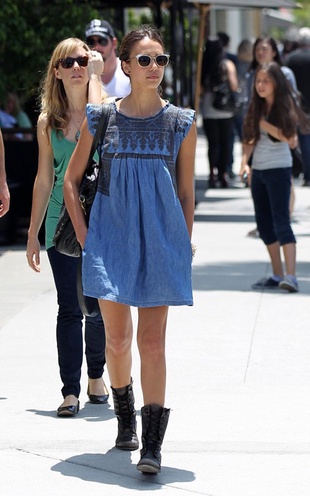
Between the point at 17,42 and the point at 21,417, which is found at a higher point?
the point at 17,42

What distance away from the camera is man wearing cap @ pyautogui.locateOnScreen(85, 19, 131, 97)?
7852 mm

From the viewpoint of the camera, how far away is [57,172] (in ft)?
19.9

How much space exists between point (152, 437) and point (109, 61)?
12.0 ft

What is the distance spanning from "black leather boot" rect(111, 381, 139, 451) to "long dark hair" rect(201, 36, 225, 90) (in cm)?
1238

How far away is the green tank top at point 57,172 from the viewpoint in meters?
6.02

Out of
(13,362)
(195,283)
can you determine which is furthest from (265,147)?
(13,362)

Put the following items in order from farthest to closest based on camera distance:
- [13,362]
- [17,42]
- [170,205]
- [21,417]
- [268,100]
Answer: [17,42] < [268,100] < [13,362] < [21,417] < [170,205]

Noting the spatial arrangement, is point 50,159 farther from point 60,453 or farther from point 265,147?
point 265,147

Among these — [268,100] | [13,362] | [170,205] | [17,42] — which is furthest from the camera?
[17,42]

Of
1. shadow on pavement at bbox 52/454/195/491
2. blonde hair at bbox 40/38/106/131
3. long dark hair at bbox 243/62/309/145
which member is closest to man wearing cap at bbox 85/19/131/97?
long dark hair at bbox 243/62/309/145

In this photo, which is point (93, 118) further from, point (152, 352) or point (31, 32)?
point (31, 32)

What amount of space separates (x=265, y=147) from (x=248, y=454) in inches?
177

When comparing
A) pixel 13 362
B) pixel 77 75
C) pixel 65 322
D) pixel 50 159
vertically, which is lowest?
pixel 13 362

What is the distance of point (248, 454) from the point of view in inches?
208
